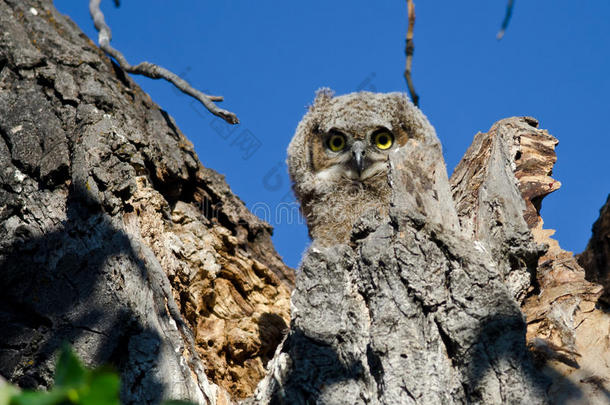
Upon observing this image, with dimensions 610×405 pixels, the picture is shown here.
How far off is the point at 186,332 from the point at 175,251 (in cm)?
71

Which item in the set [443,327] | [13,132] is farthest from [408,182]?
[13,132]

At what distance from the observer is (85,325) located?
2.72m

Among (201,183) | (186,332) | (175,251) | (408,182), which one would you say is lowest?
(186,332)

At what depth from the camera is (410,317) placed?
260cm

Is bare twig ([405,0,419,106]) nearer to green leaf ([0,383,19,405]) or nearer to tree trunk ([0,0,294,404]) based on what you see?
tree trunk ([0,0,294,404])

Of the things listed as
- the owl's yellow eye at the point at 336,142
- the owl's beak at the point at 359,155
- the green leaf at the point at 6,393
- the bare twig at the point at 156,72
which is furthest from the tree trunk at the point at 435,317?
the green leaf at the point at 6,393

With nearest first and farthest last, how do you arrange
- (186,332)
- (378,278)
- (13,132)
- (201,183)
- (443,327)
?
(443,327), (378,278), (186,332), (13,132), (201,183)

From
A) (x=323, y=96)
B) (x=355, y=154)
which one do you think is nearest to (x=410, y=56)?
(x=355, y=154)

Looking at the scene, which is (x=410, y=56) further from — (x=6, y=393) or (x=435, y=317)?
(x=6, y=393)

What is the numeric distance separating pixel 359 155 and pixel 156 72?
157cm

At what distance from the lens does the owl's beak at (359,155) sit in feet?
15.1

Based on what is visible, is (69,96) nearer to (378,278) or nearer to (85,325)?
(85,325)

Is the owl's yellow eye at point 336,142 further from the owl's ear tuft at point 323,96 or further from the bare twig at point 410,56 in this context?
the bare twig at point 410,56

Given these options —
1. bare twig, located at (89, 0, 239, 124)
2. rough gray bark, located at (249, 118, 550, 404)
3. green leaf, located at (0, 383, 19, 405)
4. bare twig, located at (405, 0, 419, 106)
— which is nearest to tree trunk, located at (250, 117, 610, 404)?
rough gray bark, located at (249, 118, 550, 404)
